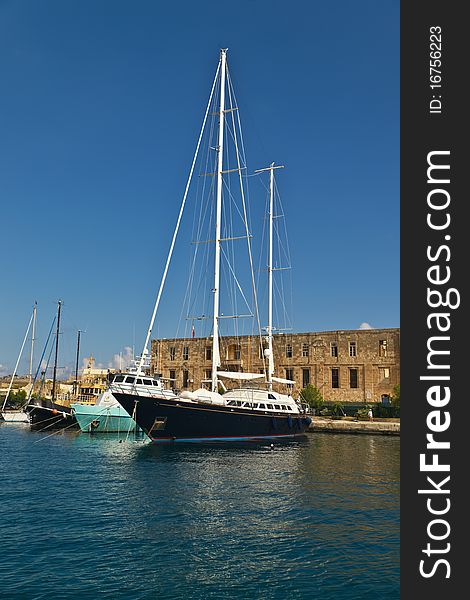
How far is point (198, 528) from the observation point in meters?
16.6

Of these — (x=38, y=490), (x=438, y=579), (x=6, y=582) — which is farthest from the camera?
(x=38, y=490)

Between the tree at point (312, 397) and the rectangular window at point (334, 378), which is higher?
the rectangular window at point (334, 378)

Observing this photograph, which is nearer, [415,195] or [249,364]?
[415,195]

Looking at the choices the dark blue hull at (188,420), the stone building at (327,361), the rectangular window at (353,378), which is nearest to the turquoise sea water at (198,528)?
the dark blue hull at (188,420)

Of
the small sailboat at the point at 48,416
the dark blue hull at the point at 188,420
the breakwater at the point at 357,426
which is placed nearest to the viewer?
the dark blue hull at the point at 188,420

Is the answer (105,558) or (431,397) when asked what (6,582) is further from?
(431,397)

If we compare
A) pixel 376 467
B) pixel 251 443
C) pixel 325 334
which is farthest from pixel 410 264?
pixel 325 334

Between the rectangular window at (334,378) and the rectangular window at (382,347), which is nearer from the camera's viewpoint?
the rectangular window at (382,347)

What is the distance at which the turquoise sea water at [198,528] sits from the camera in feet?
40.2

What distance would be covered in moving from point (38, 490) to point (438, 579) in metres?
18.1

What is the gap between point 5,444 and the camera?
40.1 m

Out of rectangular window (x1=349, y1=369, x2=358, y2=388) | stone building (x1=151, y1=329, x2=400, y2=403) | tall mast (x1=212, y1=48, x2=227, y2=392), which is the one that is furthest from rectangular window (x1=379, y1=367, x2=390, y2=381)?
tall mast (x1=212, y1=48, x2=227, y2=392)

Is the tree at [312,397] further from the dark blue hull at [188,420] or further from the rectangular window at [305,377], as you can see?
the dark blue hull at [188,420]

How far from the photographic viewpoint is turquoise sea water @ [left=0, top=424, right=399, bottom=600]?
1224cm
